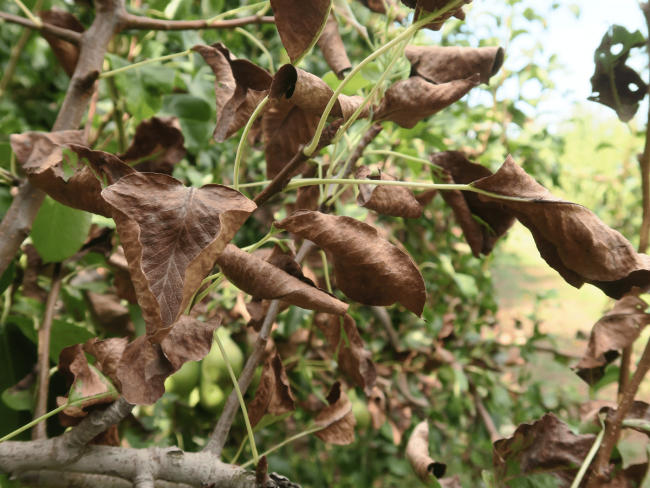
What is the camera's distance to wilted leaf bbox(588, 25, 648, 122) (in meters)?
0.45

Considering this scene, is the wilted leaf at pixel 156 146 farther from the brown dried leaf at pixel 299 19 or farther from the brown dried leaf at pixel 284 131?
the brown dried leaf at pixel 299 19

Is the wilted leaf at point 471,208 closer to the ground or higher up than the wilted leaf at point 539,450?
higher up

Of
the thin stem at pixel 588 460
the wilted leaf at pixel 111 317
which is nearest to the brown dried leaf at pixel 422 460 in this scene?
the thin stem at pixel 588 460

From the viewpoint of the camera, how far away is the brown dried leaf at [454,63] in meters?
0.43

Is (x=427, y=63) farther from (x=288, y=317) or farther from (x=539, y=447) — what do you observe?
(x=288, y=317)

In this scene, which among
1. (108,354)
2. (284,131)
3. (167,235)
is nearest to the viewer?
(167,235)

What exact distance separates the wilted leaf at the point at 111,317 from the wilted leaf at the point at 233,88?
16.2 inches

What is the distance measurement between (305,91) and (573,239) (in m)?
0.20

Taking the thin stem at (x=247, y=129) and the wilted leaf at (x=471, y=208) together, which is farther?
the wilted leaf at (x=471, y=208)

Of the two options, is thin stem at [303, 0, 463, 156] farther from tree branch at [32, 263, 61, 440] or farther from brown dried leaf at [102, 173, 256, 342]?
tree branch at [32, 263, 61, 440]

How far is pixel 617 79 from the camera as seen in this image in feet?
1.50

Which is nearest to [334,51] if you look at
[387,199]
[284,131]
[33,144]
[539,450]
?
[284,131]

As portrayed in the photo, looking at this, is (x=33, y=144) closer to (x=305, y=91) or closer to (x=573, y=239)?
(x=305, y=91)

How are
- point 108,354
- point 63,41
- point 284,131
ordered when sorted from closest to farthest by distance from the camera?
point 108,354 < point 284,131 < point 63,41
